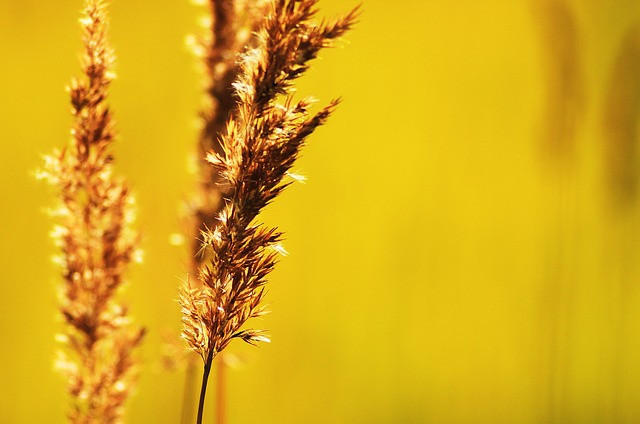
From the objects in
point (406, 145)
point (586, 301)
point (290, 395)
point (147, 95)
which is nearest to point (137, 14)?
point (147, 95)

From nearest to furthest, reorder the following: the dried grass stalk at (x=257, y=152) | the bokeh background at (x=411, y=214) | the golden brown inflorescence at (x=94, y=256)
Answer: the dried grass stalk at (x=257, y=152) → the golden brown inflorescence at (x=94, y=256) → the bokeh background at (x=411, y=214)

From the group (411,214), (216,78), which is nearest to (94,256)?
(216,78)

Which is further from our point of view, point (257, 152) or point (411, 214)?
point (411, 214)

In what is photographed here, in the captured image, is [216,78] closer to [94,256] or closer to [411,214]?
[94,256]

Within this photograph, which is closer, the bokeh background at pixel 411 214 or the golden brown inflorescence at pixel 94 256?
the golden brown inflorescence at pixel 94 256

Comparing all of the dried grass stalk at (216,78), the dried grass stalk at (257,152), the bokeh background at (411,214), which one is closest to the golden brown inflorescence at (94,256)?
the dried grass stalk at (216,78)

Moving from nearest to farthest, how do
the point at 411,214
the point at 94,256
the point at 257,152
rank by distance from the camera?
the point at 257,152
the point at 94,256
the point at 411,214

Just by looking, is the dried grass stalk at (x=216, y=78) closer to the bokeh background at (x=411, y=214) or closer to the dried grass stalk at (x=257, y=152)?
the dried grass stalk at (x=257, y=152)
